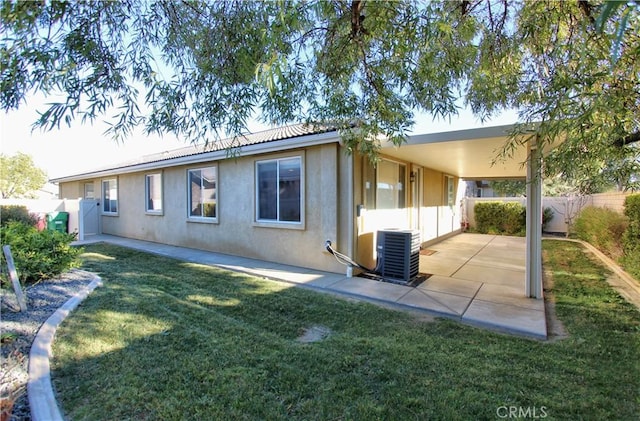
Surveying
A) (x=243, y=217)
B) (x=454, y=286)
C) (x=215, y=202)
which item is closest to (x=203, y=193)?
(x=215, y=202)

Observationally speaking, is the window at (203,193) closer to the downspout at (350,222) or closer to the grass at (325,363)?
the downspout at (350,222)

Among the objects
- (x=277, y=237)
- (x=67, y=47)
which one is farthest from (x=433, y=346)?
(x=277, y=237)

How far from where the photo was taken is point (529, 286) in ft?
17.5

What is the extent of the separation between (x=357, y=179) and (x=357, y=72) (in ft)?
8.95

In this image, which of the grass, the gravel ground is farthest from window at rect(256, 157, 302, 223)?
the gravel ground

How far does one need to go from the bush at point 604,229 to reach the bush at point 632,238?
1.43ft

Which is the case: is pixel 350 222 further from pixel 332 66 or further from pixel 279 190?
pixel 332 66

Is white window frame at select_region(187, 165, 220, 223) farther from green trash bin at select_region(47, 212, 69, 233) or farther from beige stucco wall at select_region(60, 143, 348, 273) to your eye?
green trash bin at select_region(47, 212, 69, 233)

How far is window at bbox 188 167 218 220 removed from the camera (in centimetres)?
957

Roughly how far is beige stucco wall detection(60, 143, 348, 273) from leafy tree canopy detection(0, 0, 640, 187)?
1.63 m

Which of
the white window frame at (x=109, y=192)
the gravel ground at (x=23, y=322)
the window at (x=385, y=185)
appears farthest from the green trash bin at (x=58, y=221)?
the window at (x=385, y=185)

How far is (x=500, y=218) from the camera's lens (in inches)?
588

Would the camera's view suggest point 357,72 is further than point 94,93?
Yes

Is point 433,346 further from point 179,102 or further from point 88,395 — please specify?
point 179,102
